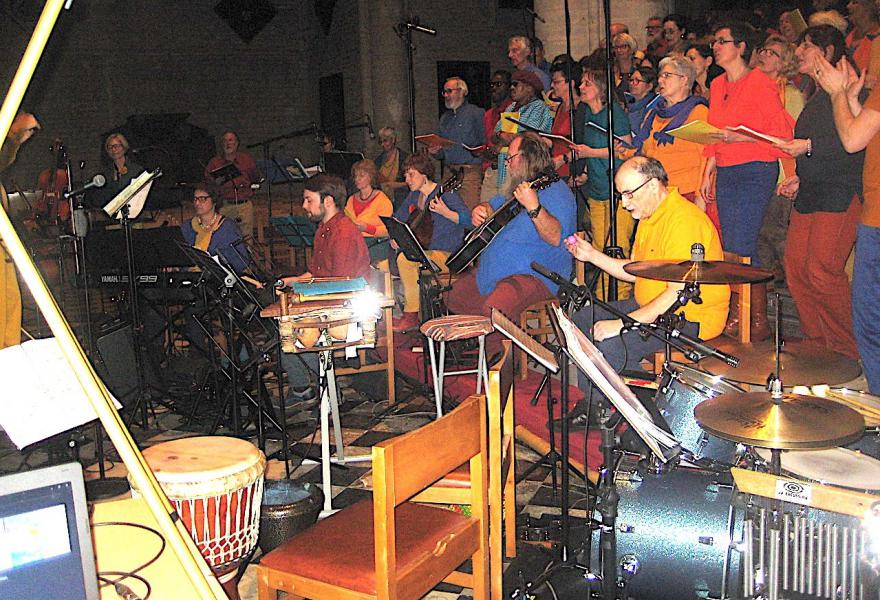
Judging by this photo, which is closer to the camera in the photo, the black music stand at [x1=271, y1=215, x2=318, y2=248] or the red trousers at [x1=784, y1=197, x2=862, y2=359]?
the red trousers at [x1=784, y1=197, x2=862, y2=359]

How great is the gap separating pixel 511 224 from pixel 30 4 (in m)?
8.15

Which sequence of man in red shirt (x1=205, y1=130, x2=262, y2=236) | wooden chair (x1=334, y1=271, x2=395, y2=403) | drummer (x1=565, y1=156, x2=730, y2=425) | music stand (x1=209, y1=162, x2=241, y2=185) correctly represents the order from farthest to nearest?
man in red shirt (x1=205, y1=130, x2=262, y2=236) → music stand (x1=209, y1=162, x2=241, y2=185) → wooden chair (x1=334, y1=271, x2=395, y2=403) → drummer (x1=565, y1=156, x2=730, y2=425)

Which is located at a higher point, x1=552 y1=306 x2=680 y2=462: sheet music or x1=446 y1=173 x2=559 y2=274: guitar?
x1=446 y1=173 x2=559 y2=274: guitar

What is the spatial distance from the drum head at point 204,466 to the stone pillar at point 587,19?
5.55 m

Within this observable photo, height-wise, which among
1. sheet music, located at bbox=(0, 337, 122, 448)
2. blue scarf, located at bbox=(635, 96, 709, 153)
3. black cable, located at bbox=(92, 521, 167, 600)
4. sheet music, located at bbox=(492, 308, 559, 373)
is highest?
blue scarf, located at bbox=(635, 96, 709, 153)

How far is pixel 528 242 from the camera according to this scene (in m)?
4.84

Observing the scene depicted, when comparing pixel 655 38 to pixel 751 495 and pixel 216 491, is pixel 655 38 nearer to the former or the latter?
pixel 751 495

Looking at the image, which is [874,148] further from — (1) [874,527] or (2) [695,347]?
(1) [874,527]

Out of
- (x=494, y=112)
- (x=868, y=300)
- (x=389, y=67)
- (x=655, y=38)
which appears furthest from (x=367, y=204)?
(x=389, y=67)

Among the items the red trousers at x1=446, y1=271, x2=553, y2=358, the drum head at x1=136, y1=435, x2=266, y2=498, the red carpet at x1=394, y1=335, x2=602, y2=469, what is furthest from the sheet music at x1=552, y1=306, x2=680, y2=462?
the red trousers at x1=446, y1=271, x2=553, y2=358

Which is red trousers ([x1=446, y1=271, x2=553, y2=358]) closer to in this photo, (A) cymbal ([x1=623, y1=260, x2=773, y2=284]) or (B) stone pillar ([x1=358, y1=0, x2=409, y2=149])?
(A) cymbal ([x1=623, y1=260, x2=773, y2=284])

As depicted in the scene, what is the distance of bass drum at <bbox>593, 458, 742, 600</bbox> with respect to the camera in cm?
242

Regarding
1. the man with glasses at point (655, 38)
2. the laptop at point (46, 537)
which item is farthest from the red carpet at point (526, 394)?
the man with glasses at point (655, 38)

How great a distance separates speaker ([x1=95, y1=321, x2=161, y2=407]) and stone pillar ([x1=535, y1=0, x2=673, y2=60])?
14.6ft
